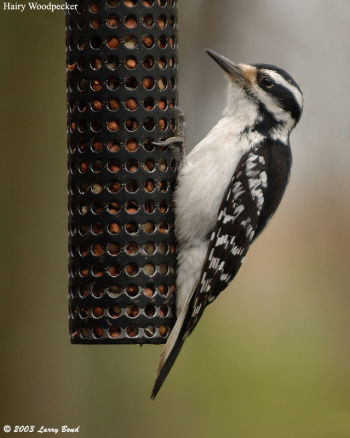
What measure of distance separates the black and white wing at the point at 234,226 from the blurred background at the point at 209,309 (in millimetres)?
3311

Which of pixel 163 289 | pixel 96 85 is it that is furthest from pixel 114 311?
pixel 96 85

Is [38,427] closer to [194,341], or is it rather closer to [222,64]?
[194,341]

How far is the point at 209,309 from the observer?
34.1 ft

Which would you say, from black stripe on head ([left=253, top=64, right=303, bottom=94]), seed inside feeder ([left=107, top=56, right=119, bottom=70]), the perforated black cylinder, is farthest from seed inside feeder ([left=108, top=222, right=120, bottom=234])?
black stripe on head ([left=253, top=64, right=303, bottom=94])

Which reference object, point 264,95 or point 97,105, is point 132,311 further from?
point 264,95

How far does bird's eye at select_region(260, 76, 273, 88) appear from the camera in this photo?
20.2 ft

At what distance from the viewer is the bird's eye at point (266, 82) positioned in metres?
6.17

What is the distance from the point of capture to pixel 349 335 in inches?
407

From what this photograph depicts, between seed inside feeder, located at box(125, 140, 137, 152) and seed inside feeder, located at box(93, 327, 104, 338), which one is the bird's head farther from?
seed inside feeder, located at box(93, 327, 104, 338)

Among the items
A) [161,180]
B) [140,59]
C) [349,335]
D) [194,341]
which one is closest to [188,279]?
[161,180]

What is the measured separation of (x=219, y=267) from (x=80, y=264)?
0.77 metres

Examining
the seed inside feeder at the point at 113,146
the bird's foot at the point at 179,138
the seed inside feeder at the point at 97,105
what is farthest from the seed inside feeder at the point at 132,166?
the seed inside feeder at the point at 97,105

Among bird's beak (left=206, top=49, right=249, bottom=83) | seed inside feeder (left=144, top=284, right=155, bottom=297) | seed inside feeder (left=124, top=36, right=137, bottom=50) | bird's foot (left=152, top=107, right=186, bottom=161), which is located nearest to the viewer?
seed inside feeder (left=124, top=36, right=137, bottom=50)

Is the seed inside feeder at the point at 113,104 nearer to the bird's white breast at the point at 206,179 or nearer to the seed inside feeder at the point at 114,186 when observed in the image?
the seed inside feeder at the point at 114,186
